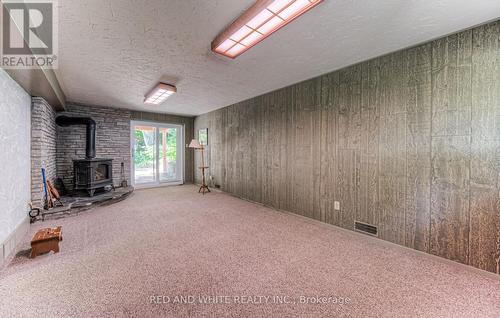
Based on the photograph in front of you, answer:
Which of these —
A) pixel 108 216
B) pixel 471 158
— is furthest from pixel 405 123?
pixel 108 216

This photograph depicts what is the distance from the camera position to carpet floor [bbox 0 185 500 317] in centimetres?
146

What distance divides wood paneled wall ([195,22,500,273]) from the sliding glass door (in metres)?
4.50

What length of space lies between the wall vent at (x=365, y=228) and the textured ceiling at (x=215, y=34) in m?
2.27

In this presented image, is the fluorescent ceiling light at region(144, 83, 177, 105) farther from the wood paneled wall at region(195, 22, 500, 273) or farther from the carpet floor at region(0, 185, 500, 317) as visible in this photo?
the carpet floor at region(0, 185, 500, 317)

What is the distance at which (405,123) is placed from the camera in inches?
91.4

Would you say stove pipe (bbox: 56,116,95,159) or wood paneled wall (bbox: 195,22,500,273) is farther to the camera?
stove pipe (bbox: 56,116,95,159)

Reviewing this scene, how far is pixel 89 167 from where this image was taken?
4.33m

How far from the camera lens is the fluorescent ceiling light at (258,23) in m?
1.54

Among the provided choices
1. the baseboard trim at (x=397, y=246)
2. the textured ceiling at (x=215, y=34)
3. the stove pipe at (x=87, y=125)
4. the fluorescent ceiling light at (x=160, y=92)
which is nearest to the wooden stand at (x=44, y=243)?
the textured ceiling at (x=215, y=34)

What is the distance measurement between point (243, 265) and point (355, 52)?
286 centimetres
